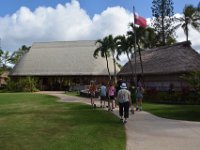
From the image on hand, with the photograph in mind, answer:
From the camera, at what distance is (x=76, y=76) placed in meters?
61.4

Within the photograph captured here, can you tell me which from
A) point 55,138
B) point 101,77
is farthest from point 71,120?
point 101,77

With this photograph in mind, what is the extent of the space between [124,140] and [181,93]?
1862 centimetres

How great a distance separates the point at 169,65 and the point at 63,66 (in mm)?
28824

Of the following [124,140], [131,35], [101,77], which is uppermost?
[131,35]

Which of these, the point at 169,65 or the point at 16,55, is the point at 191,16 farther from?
the point at 16,55

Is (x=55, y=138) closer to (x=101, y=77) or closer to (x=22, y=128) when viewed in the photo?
(x=22, y=128)

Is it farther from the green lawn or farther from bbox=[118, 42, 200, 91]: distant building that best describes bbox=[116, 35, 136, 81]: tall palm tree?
the green lawn

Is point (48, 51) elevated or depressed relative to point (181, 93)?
elevated

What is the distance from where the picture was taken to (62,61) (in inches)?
2483

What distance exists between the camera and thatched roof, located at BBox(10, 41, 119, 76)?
6066cm

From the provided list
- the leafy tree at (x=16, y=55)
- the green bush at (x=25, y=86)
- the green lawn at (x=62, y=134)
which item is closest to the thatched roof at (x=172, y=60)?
the green lawn at (x=62, y=134)

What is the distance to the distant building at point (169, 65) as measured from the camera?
111 ft

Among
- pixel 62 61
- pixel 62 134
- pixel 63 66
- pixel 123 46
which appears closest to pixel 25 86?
pixel 63 66

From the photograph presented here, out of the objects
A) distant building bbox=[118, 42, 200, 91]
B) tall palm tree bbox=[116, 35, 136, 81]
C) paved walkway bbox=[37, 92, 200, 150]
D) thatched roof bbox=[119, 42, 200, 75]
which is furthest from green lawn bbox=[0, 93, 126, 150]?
tall palm tree bbox=[116, 35, 136, 81]
